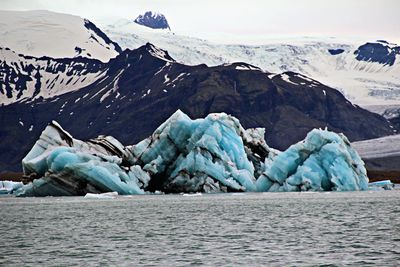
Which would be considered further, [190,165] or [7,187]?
[7,187]

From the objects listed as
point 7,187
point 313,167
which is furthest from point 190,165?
point 7,187

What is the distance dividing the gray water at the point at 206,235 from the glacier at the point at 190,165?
1551cm

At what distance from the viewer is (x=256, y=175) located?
307ft

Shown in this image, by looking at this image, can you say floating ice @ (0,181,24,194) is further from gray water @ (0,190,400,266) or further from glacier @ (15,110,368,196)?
gray water @ (0,190,400,266)

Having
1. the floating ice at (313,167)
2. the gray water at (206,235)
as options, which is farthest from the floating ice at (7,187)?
the gray water at (206,235)

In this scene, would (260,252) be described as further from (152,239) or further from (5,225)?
(5,225)

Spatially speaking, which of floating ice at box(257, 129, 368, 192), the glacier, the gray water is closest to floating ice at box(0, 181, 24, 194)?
the glacier

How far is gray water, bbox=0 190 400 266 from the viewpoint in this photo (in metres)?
31.7

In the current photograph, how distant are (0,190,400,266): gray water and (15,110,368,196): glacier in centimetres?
1551

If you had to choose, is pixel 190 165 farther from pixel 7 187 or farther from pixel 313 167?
pixel 7 187

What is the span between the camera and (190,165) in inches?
3243

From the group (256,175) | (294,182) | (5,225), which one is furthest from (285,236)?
(256,175)

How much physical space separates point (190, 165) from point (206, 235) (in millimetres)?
41347

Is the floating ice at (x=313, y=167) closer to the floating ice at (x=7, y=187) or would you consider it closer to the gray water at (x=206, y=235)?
the gray water at (x=206, y=235)
